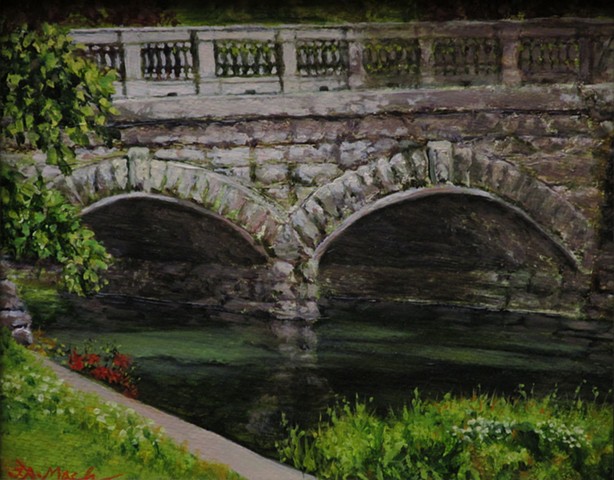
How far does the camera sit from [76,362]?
17.8 ft

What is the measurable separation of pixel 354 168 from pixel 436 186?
479 mm

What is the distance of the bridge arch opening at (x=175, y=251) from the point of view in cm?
564

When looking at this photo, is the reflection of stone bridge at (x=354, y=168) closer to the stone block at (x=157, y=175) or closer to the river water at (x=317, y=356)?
the stone block at (x=157, y=175)

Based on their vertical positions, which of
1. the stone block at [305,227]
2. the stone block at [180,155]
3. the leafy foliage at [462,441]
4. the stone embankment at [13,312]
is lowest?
the leafy foliage at [462,441]

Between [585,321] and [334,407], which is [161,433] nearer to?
[334,407]

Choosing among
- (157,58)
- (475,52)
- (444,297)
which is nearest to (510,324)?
(444,297)

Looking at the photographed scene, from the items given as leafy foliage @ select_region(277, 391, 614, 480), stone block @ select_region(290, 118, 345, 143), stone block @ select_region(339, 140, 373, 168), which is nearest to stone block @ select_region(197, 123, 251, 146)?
stone block @ select_region(290, 118, 345, 143)

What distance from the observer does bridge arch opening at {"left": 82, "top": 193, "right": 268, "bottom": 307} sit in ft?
18.5

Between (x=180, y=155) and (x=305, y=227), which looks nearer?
(x=180, y=155)

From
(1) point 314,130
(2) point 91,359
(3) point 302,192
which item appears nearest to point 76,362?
(2) point 91,359

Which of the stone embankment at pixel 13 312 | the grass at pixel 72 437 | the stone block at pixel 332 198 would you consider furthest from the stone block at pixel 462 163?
the stone embankment at pixel 13 312

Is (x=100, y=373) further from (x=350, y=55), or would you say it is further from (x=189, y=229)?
(x=350, y=55)

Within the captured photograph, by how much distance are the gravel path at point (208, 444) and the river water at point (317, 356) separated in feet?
0.20

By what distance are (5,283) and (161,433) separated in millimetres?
1006
